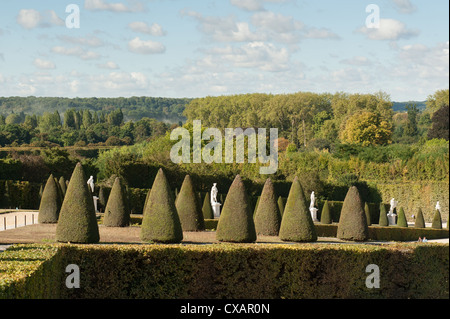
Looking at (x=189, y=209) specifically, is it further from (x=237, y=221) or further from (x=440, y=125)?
(x=440, y=125)

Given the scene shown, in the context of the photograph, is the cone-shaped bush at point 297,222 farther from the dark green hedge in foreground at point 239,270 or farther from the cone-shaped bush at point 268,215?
the dark green hedge in foreground at point 239,270

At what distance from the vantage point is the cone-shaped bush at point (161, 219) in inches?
731

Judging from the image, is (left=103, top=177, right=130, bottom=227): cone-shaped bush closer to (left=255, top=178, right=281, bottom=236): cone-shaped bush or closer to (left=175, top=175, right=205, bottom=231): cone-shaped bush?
(left=175, top=175, right=205, bottom=231): cone-shaped bush

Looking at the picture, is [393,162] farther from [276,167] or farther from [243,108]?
[243,108]

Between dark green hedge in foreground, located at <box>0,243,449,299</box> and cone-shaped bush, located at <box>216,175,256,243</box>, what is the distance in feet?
12.1

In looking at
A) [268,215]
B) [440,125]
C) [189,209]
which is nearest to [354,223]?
[268,215]

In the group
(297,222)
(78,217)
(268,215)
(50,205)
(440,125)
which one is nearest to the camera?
(78,217)

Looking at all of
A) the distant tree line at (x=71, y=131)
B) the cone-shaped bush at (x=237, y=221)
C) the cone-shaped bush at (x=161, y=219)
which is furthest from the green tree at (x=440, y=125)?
the cone-shaped bush at (x=161, y=219)

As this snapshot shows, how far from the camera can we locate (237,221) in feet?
64.2

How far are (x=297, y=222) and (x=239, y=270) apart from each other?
5459mm
